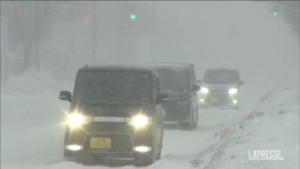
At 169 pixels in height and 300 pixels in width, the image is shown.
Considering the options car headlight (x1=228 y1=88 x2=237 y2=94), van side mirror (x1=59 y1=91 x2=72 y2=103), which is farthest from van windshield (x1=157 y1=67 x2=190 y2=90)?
car headlight (x1=228 y1=88 x2=237 y2=94)

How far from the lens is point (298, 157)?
9.60m

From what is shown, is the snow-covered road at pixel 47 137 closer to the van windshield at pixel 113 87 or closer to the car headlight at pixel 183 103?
the car headlight at pixel 183 103

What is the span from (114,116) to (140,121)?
1.53ft

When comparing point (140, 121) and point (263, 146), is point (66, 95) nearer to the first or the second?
point (140, 121)

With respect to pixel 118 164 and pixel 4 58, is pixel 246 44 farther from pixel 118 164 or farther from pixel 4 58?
pixel 118 164

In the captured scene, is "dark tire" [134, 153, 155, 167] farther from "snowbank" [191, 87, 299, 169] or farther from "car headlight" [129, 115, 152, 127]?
"snowbank" [191, 87, 299, 169]

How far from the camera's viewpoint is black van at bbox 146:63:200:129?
21.0 m

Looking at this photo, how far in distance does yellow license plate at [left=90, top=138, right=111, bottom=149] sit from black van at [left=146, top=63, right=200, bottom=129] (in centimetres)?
852

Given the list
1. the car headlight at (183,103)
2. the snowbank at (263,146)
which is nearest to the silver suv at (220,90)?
the car headlight at (183,103)

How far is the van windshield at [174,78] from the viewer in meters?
21.6

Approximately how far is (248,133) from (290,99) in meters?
11.2

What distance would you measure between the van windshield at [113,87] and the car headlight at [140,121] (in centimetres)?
44

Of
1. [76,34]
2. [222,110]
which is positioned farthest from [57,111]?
[76,34]

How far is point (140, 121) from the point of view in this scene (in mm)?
12391
